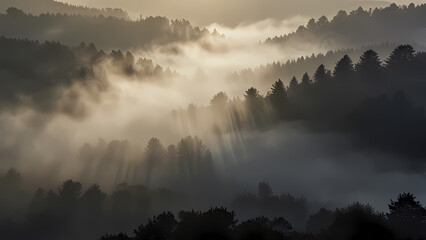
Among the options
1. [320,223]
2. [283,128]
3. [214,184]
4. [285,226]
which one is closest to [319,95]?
[283,128]

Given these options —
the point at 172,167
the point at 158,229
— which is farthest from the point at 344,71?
the point at 158,229

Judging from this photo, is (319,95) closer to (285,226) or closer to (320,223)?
(320,223)

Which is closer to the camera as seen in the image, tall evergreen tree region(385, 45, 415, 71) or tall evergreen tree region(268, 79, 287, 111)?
tall evergreen tree region(385, 45, 415, 71)

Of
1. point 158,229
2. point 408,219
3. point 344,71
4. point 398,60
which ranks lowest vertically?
point 408,219

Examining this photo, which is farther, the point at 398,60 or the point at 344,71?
the point at 398,60

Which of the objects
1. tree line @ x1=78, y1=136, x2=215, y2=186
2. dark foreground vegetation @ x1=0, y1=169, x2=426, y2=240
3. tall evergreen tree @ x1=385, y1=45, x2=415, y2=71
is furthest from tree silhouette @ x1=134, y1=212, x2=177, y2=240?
tall evergreen tree @ x1=385, y1=45, x2=415, y2=71

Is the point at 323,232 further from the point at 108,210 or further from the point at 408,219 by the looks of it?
the point at 108,210

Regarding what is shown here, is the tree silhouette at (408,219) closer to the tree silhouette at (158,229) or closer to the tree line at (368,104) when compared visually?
the tree silhouette at (158,229)

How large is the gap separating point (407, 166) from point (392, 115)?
17502 mm

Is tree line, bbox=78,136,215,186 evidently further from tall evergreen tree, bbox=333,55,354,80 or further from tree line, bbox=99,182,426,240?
tree line, bbox=99,182,426,240

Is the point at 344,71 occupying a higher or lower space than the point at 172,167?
higher

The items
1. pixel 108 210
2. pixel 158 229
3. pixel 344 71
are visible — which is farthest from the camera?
pixel 344 71

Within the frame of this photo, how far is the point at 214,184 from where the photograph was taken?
592 feet

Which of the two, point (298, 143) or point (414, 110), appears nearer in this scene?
point (414, 110)
